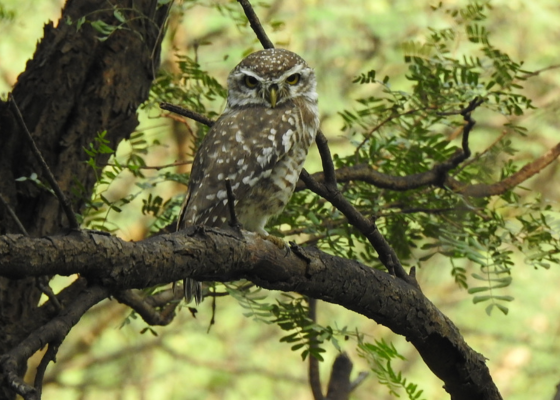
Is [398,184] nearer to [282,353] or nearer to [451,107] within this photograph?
[451,107]

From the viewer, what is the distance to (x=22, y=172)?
246cm

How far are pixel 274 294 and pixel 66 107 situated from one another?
3.18m

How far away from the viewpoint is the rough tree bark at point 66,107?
2.43 meters

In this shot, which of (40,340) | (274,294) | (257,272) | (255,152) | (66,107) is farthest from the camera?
(274,294)

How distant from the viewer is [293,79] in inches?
115

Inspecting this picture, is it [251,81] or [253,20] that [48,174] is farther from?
[251,81]

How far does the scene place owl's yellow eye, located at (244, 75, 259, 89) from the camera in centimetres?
285

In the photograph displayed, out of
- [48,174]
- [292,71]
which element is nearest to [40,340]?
[48,174]

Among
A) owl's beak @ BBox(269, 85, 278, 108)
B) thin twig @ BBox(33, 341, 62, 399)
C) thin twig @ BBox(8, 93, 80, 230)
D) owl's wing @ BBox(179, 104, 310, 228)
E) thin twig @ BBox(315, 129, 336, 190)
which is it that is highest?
owl's beak @ BBox(269, 85, 278, 108)

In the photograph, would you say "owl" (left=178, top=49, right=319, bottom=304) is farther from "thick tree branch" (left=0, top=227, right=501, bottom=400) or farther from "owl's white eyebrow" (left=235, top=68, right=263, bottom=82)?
"thick tree branch" (left=0, top=227, right=501, bottom=400)

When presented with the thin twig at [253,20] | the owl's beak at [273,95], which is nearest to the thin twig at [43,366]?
the thin twig at [253,20]

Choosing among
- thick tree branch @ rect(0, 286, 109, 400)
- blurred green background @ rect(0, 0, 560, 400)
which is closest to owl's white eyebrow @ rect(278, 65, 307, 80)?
thick tree branch @ rect(0, 286, 109, 400)

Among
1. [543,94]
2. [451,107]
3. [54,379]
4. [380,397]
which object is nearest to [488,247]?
[451,107]

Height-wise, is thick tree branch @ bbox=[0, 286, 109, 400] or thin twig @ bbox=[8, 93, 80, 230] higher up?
thin twig @ bbox=[8, 93, 80, 230]
